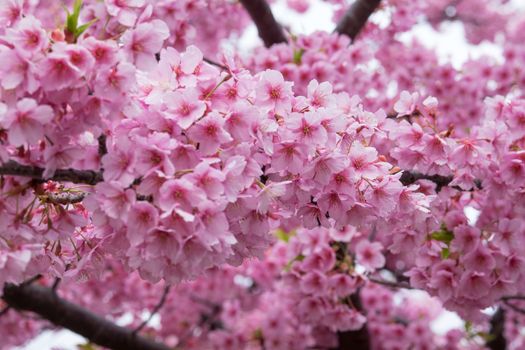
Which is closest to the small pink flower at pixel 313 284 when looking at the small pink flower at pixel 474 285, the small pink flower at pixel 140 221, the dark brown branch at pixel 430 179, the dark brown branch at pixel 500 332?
the small pink flower at pixel 474 285

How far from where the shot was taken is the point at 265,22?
15.1ft

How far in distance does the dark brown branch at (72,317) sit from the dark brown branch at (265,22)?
2.53 metres

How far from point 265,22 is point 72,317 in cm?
267

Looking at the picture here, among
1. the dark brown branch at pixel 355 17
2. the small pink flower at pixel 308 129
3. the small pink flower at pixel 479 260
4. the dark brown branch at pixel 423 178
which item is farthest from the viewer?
the dark brown branch at pixel 355 17

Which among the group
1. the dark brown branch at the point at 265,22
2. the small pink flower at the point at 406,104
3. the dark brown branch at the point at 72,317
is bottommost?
the dark brown branch at the point at 72,317

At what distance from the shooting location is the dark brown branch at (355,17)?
15.2 ft

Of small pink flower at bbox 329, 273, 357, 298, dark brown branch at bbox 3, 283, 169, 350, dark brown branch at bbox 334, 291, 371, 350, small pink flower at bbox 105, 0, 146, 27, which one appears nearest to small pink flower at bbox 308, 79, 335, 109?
small pink flower at bbox 105, 0, 146, 27

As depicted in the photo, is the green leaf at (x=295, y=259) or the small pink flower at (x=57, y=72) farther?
the green leaf at (x=295, y=259)

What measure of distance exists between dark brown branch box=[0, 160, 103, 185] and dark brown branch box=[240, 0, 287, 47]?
2.90m

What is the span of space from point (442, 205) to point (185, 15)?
1863mm

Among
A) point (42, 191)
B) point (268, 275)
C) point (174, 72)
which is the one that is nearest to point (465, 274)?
point (174, 72)

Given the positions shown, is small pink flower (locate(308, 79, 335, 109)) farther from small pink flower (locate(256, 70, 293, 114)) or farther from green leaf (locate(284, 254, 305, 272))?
green leaf (locate(284, 254, 305, 272))

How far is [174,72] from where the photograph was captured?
207cm

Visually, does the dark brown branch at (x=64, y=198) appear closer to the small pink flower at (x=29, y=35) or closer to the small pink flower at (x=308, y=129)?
the small pink flower at (x=29, y=35)
